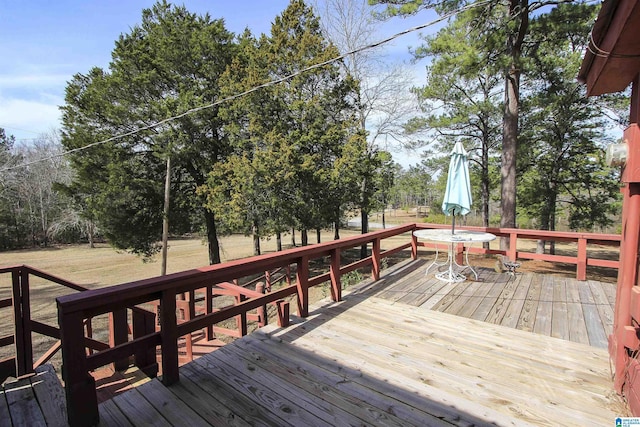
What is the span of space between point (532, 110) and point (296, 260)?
12.5m

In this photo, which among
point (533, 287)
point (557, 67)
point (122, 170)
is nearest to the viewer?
point (533, 287)

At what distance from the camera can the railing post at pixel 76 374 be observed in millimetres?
1696

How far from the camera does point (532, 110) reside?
11.8m

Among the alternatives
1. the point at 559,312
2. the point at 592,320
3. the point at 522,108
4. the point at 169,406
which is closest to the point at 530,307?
the point at 559,312

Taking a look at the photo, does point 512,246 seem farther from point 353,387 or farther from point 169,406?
point 169,406

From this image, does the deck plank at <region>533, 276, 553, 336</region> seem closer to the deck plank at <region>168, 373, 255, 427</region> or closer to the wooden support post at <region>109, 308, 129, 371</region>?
the deck plank at <region>168, 373, 255, 427</region>

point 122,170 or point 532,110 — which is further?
point 122,170

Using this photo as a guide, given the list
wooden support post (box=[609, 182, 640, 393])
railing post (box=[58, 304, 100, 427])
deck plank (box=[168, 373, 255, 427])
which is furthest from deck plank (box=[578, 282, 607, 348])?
railing post (box=[58, 304, 100, 427])

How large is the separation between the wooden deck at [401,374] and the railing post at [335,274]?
0.23 m

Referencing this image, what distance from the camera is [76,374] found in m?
1.74

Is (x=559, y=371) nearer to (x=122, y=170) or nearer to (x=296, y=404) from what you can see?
(x=296, y=404)

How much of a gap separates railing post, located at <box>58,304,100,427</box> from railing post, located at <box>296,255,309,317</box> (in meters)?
1.87

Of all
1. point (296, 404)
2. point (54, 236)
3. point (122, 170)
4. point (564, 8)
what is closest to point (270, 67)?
point (122, 170)

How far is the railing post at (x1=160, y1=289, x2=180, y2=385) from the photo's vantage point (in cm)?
217
